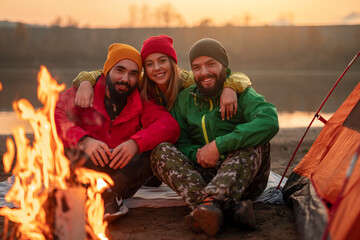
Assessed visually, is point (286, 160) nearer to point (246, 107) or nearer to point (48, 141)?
point (246, 107)

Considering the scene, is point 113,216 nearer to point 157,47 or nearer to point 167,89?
point 167,89

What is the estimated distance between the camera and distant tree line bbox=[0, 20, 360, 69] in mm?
62375

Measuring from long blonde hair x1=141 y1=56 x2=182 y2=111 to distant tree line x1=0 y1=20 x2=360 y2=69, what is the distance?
171 feet

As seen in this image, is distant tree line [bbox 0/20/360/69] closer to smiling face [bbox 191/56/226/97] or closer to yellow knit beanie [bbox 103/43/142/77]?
yellow knit beanie [bbox 103/43/142/77]

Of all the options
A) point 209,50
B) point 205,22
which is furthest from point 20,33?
point 209,50

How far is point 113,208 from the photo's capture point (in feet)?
11.7

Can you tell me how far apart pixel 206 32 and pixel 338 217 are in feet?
262

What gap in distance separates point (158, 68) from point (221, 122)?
0.87 meters

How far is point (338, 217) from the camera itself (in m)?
2.60


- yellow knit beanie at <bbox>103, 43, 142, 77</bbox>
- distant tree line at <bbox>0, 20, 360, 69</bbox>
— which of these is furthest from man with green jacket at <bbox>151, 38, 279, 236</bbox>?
distant tree line at <bbox>0, 20, 360, 69</bbox>

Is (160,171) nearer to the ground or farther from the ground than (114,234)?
farther from the ground

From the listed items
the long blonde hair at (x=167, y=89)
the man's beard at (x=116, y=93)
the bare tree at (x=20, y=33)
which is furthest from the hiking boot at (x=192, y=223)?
the bare tree at (x=20, y=33)

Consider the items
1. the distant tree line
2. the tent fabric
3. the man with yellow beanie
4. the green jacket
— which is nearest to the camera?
the tent fabric

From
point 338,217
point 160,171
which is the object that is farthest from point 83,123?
point 338,217
